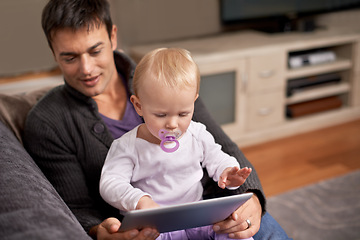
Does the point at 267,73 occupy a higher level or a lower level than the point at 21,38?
lower

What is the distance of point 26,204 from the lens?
0.78 meters

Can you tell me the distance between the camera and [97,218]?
1153 millimetres

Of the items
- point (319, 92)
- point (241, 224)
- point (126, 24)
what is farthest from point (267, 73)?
point (241, 224)

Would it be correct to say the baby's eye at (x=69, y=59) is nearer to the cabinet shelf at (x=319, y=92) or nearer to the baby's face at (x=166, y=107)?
the baby's face at (x=166, y=107)

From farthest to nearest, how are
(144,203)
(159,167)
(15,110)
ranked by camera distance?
(15,110), (159,167), (144,203)

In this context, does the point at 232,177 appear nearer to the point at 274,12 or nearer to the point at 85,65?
the point at 85,65

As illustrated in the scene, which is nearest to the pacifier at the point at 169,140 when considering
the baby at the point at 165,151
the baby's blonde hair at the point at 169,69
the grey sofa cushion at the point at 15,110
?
Result: the baby at the point at 165,151

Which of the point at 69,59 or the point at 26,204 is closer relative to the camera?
the point at 26,204

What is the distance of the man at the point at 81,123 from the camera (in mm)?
1152

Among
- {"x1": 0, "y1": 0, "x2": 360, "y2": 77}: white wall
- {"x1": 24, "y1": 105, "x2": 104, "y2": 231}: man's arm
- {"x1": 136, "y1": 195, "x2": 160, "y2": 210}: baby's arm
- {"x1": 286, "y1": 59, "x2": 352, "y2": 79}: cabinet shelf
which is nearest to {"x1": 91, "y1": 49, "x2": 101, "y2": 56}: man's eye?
{"x1": 24, "y1": 105, "x2": 104, "y2": 231}: man's arm

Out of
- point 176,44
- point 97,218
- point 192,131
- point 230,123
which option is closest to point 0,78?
point 176,44

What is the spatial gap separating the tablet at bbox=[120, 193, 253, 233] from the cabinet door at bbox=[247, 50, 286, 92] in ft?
6.31

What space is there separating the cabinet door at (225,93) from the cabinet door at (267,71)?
8 cm

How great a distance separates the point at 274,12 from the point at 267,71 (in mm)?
675
